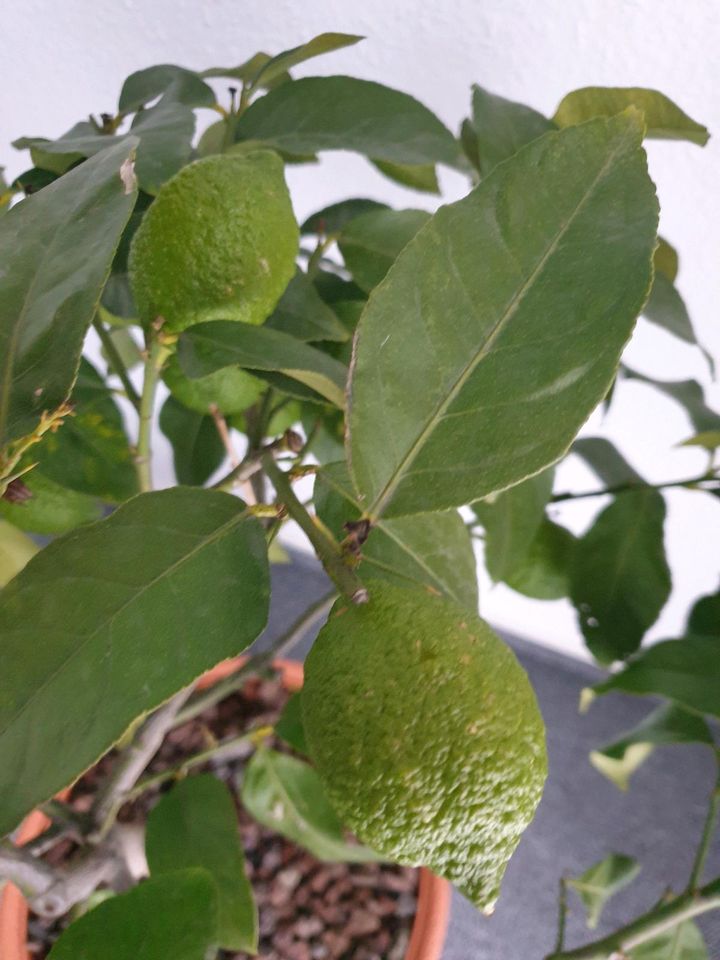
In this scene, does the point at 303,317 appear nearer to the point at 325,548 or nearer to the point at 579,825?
the point at 325,548

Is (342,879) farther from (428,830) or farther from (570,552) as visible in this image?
(428,830)

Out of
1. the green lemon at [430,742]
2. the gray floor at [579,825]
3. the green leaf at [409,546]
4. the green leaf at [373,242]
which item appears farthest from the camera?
the gray floor at [579,825]

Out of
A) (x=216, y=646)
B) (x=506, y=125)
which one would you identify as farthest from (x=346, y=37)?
(x=216, y=646)

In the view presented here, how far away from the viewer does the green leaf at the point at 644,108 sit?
1.39ft

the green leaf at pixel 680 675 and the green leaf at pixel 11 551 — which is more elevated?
the green leaf at pixel 11 551

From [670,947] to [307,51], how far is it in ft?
2.08

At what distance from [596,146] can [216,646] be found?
0.21m

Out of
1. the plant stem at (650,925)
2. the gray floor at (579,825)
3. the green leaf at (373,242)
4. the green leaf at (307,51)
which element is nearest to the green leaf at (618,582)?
the plant stem at (650,925)

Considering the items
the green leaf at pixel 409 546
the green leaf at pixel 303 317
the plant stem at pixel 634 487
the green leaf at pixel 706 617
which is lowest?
the green leaf at pixel 706 617

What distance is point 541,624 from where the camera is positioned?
1.18 meters

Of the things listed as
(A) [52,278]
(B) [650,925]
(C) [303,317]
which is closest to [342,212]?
(C) [303,317]

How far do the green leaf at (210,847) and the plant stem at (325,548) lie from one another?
28 cm

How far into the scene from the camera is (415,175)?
0.49 m

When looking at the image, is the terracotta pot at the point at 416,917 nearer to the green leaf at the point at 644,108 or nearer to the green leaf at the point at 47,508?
the green leaf at the point at 47,508
